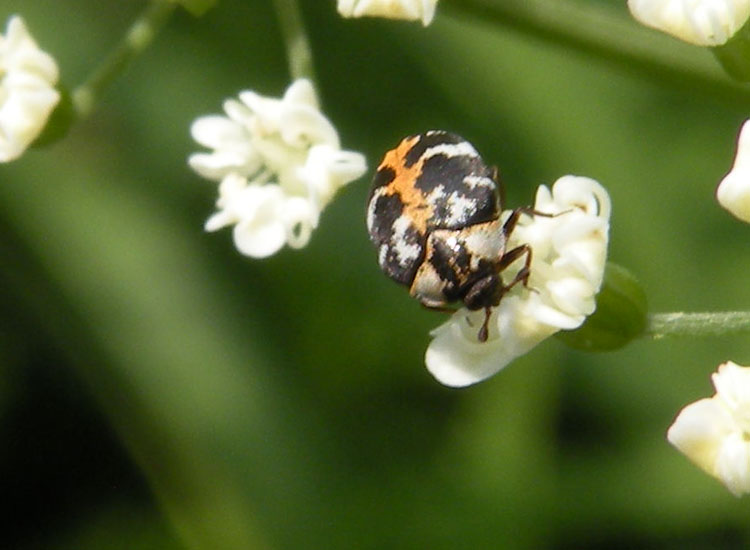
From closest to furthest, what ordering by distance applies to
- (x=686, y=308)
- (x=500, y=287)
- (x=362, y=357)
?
(x=500, y=287) → (x=686, y=308) → (x=362, y=357)

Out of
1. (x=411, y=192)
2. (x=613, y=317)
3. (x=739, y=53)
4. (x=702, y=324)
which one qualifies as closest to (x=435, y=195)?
(x=411, y=192)

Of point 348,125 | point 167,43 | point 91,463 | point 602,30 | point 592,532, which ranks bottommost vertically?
point 592,532

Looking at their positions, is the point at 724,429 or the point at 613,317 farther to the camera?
the point at 613,317

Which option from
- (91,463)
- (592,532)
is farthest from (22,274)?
(592,532)

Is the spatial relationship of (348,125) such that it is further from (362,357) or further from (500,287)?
(500,287)

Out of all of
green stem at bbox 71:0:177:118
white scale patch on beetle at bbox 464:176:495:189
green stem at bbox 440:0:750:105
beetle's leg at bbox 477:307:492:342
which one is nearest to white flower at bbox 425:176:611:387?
beetle's leg at bbox 477:307:492:342

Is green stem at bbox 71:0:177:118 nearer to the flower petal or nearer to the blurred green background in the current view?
the blurred green background

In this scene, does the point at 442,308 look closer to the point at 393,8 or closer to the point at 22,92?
the point at 393,8
